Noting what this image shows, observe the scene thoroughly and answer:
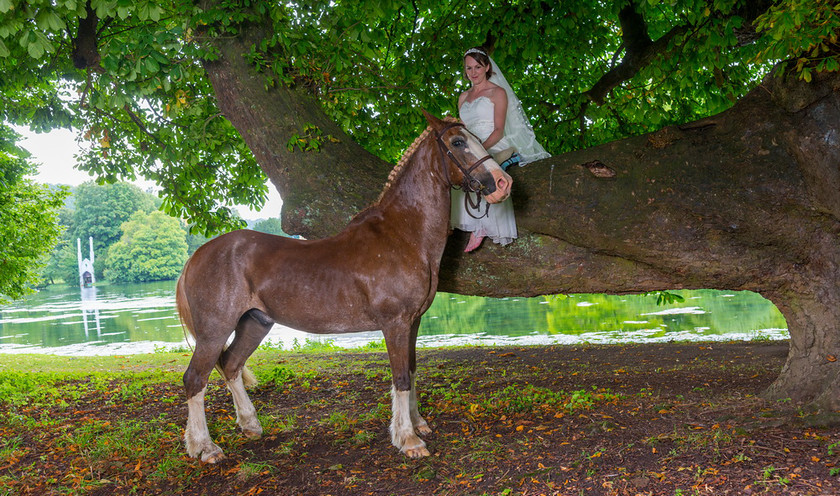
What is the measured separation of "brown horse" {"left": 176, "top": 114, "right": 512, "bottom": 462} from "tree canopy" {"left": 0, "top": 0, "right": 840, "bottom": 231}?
1.50 meters

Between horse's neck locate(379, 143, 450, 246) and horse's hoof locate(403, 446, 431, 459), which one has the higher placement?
horse's neck locate(379, 143, 450, 246)

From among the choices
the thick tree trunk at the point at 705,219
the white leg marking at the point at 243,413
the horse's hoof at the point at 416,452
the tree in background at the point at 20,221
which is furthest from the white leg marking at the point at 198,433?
the tree in background at the point at 20,221

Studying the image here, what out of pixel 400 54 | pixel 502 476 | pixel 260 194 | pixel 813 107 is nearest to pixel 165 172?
pixel 260 194

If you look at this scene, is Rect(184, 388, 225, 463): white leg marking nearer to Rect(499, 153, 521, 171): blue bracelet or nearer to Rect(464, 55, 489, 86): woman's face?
Rect(499, 153, 521, 171): blue bracelet

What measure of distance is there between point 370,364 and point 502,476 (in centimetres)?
540

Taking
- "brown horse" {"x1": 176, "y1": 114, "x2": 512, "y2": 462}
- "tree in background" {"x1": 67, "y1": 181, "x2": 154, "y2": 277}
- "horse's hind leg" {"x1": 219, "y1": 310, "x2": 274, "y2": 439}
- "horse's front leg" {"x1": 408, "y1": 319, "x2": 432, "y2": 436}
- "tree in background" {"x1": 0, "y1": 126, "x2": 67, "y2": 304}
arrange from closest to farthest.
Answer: "brown horse" {"x1": 176, "y1": 114, "x2": 512, "y2": 462}
"horse's front leg" {"x1": 408, "y1": 319, "x2": 432, "y2": 436}
"horse's hind leg" {"x1": 219, "y1": 310, "x2": 274, "y2": 439}
"tree in background" {"x1": 0, "y1": 126, "x2": 67, "y2": 304}
"tree in background" {"x1": 67, "y1": 181, "x2": 154, "y2": 277}

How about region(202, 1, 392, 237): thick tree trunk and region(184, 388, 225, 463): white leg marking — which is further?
region(202, 1, 392, 237): thick tree trunk

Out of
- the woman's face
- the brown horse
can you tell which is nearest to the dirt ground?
the brown horse

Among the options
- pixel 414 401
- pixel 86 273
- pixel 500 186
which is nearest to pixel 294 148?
pixel 500 186

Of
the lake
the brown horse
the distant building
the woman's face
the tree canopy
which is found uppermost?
the distant building

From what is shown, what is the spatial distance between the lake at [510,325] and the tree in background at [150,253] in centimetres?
2954

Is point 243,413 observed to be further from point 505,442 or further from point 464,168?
point 464,168

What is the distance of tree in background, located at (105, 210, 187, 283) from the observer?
200ft

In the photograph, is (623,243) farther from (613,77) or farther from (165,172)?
(165,172)
